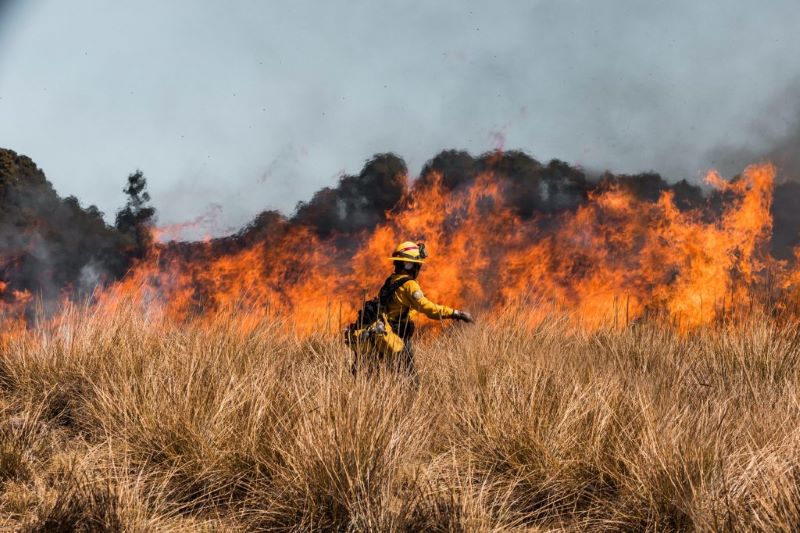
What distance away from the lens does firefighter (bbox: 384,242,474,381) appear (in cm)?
627

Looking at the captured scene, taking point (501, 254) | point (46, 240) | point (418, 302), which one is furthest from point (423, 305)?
point (46, 240)

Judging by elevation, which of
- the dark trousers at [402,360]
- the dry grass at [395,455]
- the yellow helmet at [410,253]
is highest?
the yellow helmet at [410,253]

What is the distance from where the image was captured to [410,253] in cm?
650

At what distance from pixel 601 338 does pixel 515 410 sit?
386cm

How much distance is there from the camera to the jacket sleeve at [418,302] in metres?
6.17

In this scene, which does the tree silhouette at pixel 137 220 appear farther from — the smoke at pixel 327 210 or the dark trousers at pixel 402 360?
the dark trousers at pixel 402 360

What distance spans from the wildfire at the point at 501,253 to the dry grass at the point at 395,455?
714cm

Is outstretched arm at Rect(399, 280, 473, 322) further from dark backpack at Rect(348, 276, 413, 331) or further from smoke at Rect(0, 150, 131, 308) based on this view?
smoke at Rect(0, 150, 131, 308)

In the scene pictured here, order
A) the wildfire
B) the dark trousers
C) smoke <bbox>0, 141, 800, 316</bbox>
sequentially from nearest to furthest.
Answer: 1. the dark trousers
2. the wildfire
3. smoke <bbox>0, 141, 800, 316</bbox>

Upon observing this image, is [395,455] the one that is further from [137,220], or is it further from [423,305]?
[137,220]

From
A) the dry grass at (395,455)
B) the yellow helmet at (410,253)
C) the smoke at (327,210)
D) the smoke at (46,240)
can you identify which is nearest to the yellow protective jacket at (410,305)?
the yellow helmet at (410,253)

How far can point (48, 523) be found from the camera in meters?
3.66

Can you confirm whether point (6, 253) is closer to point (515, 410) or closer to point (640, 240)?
point (640, 240)

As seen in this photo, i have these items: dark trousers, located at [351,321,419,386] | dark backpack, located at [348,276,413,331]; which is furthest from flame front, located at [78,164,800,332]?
dark backpack, located at [348,276,413,331]
